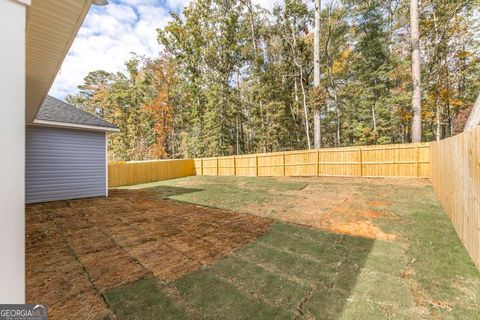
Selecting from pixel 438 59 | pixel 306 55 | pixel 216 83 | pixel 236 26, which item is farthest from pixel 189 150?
pixel 438 59

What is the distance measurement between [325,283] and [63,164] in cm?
887

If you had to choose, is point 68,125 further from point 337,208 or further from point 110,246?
point 337,208

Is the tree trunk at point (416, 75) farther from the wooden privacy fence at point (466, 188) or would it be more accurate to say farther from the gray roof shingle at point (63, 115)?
the gray roof shingle at point (63, 115)

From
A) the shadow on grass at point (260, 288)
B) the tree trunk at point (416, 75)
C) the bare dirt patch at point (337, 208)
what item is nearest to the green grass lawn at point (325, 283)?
the shadow on grass at point (260, 288)

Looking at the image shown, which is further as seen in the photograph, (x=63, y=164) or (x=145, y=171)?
(x=145, y=171)

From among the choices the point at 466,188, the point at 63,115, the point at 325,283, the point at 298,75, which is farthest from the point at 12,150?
the point at 298,75

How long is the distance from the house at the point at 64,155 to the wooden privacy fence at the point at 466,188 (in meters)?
9.90

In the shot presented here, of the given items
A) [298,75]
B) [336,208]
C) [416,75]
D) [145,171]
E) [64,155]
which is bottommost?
[336,208]

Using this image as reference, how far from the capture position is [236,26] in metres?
18.4

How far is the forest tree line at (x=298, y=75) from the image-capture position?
44.1ft

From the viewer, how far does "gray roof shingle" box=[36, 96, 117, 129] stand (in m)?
7.21

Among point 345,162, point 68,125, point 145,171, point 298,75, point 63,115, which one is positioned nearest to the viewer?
point 68,125

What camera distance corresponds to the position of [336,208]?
223 inches

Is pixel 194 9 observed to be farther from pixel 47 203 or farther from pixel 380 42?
pixel 47 203
